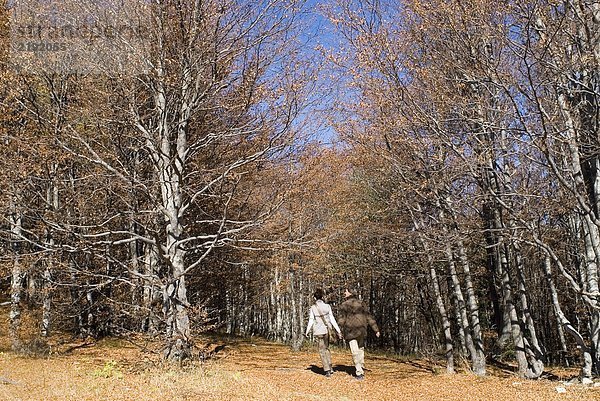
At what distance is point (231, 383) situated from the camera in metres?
7.66

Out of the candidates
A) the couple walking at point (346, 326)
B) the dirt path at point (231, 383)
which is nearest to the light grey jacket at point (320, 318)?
the couple walking at point (346, 326)

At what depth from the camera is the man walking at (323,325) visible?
9.77 meters

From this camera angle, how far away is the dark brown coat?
9.84 meters

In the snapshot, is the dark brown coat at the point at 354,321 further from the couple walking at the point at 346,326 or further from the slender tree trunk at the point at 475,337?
the slender tree trunk at the point at 475,337

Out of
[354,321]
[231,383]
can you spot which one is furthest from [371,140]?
[231,383]

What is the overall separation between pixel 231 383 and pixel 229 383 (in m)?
0.03

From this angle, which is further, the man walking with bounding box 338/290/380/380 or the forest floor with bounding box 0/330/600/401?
the man walking with bounding box 338/290/380/380

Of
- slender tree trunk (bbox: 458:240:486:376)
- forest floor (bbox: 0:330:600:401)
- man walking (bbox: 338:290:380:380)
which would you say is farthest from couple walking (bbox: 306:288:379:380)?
slender tree trunk (bbox: 458:240:486:376)

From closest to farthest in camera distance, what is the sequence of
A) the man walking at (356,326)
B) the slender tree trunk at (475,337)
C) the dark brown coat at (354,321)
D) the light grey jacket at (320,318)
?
the man walking at (356,326)
the dark brown coat at (354,321)
the light grey jacket at (320,318)
the slender tree trunk at (475,337)

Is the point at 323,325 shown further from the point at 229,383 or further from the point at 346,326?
the point at 229,383

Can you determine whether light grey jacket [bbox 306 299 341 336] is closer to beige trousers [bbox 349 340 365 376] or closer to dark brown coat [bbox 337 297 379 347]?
dark brown coat [bbox 337 297 379 347]

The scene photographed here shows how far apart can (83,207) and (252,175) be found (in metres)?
4.69

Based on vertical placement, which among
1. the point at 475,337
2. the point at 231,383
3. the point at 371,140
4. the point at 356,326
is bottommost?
the point at 231,383

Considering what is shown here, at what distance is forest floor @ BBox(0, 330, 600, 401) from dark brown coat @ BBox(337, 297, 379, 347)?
0.83 meters
